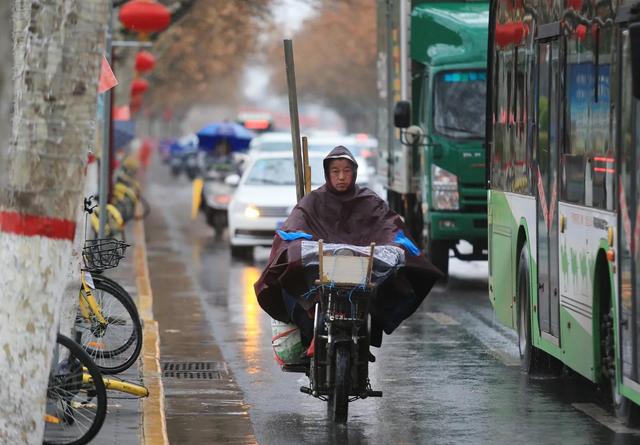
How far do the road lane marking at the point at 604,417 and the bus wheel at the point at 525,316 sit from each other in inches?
55.0

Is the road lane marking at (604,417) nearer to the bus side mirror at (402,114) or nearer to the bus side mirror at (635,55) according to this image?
the bus side mirror at (635,55)

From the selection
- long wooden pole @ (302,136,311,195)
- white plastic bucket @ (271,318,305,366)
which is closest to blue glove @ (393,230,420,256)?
white plastic bucket @ (271,318,305,366)

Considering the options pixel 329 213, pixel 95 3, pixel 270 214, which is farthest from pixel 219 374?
pixel 270 214

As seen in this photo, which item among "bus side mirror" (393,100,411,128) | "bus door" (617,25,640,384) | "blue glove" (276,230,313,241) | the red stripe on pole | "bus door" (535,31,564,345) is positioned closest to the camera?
the red stripe on pole

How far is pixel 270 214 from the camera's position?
25.4m

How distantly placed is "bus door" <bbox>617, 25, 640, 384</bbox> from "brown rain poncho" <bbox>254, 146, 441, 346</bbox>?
1.52 m

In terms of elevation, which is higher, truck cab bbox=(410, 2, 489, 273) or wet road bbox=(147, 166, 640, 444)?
truck cab bbox=(410, 2, 489, 273)

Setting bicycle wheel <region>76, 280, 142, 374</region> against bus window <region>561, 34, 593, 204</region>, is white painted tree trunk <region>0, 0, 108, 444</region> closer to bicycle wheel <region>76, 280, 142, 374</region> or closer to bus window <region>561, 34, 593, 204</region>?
bus window <region>561, 34, 593, 204</region>

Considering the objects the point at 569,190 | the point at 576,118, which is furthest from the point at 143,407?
the point at 576,118

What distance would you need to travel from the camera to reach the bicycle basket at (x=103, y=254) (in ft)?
39.2

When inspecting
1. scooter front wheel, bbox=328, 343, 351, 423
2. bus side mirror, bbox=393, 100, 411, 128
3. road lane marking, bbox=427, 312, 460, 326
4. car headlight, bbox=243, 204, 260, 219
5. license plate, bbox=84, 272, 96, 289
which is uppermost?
bus side mirror, bbox=393, 100, 411, 128

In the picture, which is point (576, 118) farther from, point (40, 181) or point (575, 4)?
point (40, 181)

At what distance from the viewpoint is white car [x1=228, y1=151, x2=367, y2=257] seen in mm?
25375

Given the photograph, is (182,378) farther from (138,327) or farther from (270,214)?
(270,214)
